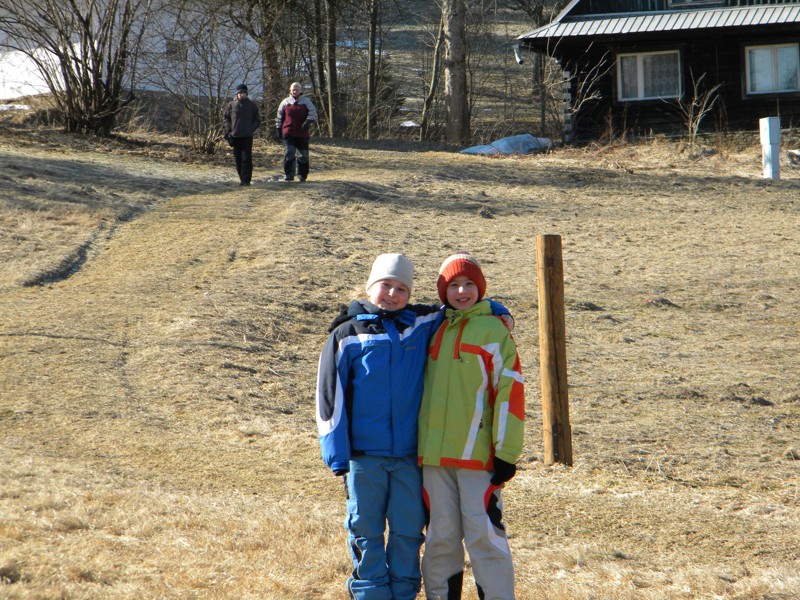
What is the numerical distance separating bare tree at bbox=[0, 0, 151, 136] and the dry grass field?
1.95 meters

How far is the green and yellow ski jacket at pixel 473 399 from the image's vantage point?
376 centimetres

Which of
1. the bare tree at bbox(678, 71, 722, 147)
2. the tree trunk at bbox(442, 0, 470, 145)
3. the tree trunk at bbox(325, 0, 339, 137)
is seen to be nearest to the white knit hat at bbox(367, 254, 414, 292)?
the bare tree at bbox(678, 71, 722, 147)

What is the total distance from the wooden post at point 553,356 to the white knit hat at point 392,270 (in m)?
2.72

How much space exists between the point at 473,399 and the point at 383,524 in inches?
23.5

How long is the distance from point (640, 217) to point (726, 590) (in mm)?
11641

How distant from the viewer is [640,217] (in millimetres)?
15594

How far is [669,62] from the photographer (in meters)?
24.6

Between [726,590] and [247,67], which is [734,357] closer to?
[726,590]

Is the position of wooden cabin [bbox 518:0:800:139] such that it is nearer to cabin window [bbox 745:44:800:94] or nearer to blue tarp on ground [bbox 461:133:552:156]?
cabin window [bbox 745:44:800:94]

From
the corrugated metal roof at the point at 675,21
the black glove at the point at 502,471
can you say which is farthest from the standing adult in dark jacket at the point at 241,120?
the black glove at the point at 502,471

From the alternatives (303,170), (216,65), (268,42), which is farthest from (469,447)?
(268,42)

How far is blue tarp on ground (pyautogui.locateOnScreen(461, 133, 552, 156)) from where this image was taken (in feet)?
74.9

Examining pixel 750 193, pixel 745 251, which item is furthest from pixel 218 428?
pixel 750 193

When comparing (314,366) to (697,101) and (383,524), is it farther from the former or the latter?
(697,101)
